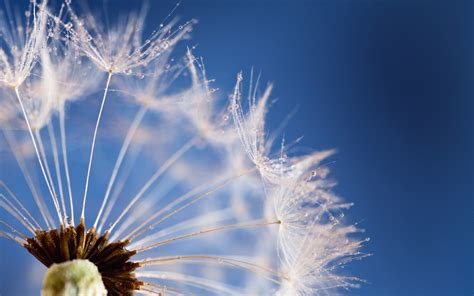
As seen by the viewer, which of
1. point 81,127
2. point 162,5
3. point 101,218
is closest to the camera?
point 101,218

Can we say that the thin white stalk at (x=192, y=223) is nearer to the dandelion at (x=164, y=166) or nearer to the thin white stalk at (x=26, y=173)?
the dandelion at (x=164, y=166)

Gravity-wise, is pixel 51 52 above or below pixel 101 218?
above

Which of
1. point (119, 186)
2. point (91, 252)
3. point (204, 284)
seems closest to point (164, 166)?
point (119, 186)

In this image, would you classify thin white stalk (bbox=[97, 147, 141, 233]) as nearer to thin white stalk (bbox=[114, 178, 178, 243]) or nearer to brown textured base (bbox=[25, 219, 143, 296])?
Answer: thin white stalk (bbox=[114, 178, 178, 243])

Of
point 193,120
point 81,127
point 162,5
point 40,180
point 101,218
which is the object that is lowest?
point 101,218

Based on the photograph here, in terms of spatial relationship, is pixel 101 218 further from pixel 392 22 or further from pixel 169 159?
pixel 392 22

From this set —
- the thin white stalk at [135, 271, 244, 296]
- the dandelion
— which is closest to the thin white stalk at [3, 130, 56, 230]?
the dandelion

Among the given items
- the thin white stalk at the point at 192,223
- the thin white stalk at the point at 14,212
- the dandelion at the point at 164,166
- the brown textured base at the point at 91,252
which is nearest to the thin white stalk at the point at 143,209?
the dandelion at the point at 164,166

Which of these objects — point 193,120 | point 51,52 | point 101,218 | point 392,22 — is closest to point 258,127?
point 193,120
